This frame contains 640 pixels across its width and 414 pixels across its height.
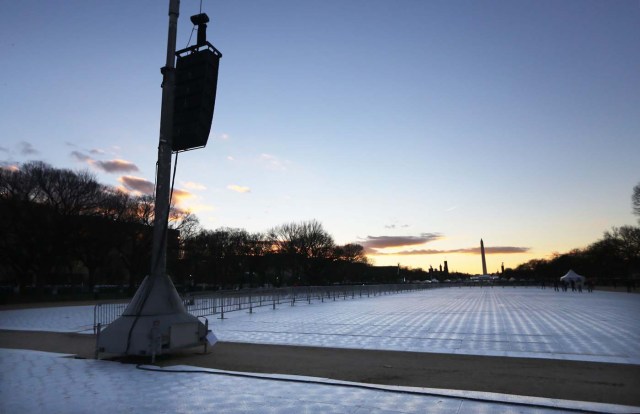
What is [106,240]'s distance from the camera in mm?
46094

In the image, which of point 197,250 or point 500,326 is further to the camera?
point 197,250

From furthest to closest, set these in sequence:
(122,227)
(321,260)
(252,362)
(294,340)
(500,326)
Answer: (321,260), (122,227), (500,326), (294,340), (252,362)

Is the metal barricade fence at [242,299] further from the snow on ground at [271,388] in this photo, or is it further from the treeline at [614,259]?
the treeline at [614,259]

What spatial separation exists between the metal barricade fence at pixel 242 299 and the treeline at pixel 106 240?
2077cm

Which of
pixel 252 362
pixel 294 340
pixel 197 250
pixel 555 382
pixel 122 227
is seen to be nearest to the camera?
pixel 555 382

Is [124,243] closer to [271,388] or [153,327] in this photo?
[153,327]

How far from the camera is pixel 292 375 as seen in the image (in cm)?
712

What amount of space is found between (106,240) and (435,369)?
46373 mm

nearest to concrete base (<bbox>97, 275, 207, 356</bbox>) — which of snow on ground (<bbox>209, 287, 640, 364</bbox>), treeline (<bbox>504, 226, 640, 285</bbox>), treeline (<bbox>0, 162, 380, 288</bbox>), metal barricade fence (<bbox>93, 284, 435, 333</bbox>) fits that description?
metal barricade fence (<bbox>93, 284, 435, 333</bbox>)

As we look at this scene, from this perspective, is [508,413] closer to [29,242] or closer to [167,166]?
[167,166]

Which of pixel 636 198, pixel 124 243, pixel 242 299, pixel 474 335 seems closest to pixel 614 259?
pixel 636 198

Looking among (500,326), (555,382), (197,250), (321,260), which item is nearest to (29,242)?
(197,250)

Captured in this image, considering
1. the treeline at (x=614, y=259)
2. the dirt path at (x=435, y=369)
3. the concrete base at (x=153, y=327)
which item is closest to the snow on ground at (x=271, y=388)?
the concrete base at (x=153, y=327)

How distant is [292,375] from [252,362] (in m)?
1.78
